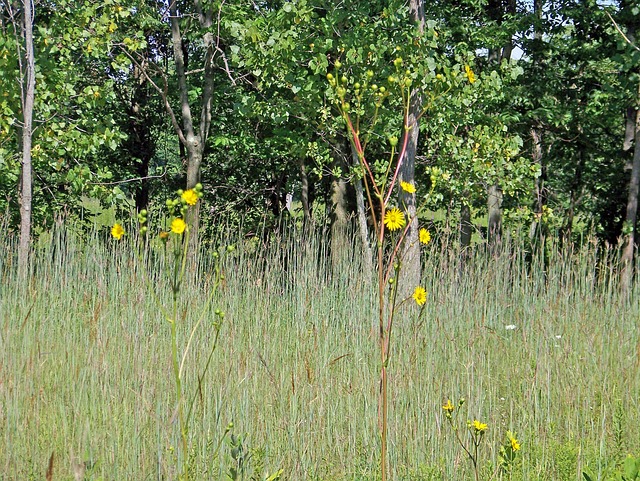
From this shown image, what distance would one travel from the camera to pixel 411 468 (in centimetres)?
300

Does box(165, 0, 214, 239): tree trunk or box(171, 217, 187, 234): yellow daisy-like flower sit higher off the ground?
box(165, 0, 214, 239): tree trunk

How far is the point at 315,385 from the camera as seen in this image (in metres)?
3.39

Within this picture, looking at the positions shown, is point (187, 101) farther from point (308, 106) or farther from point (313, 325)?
point (313, 325)

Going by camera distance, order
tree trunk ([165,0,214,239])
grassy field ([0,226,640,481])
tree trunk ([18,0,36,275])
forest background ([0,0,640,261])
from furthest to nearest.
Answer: tree trunk ([165,0,214,239]) → forest background ([0,0,640,261]) → tree trunk ([18,0,36,275]) → grassy field ([0,226,640,481])

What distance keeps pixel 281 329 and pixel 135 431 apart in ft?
5.08

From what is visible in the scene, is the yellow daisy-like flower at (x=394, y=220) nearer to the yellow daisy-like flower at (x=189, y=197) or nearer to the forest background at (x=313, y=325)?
the forest background at (x=313, y=325)

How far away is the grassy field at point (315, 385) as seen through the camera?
2.89m

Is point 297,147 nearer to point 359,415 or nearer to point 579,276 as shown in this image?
point 579,276

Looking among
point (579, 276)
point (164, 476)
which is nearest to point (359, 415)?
point (164, 476)

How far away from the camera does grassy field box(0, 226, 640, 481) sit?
2.89 m

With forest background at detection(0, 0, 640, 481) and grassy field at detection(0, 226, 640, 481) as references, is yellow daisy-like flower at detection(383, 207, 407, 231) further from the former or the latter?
grassy field at detection(0, 226, 640, 481)

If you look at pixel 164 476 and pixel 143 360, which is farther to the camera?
pixel 143 360

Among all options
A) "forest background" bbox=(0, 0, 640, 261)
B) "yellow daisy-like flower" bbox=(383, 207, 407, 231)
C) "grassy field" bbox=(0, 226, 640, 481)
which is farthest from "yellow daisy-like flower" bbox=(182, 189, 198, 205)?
"forest background" bbox=(0, 0, 640, 261)

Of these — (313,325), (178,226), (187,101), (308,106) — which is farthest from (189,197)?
(187,101)
